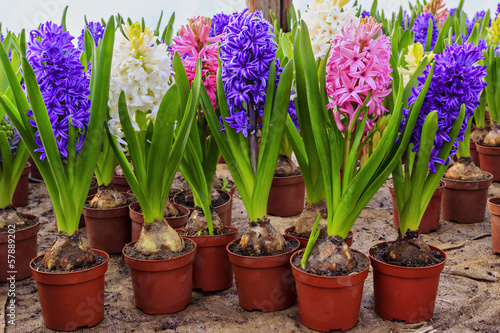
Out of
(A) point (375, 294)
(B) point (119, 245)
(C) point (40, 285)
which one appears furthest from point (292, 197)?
(C) point (40, 285)

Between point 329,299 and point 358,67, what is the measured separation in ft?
2.67

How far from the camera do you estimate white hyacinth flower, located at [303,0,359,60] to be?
215 centimetres

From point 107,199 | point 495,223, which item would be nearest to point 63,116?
point 107,199

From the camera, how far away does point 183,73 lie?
203cm

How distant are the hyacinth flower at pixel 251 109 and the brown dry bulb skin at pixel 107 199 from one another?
964mm

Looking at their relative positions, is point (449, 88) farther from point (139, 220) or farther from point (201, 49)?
point (139, 220)

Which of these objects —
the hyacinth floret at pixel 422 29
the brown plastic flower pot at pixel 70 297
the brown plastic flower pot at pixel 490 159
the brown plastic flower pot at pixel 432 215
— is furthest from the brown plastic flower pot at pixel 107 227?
the hyacinth floret at pixel 422 29

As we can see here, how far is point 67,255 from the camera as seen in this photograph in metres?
1.83

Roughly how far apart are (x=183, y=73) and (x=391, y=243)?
1061 millimetres

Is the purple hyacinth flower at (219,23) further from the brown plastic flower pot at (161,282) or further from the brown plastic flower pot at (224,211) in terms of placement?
the brown plastic flower pot at (161,282)

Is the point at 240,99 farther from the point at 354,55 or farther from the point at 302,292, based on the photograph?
the point at 302,292

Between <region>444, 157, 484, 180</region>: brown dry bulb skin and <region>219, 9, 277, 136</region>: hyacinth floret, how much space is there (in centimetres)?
173

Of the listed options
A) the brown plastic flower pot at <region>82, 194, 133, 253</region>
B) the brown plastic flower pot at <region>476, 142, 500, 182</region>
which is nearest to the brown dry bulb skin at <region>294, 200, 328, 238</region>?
the brown plastic flower pot at <region>82, 194, 133, 253</region>

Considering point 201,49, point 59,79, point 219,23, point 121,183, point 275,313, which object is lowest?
point 275,313
